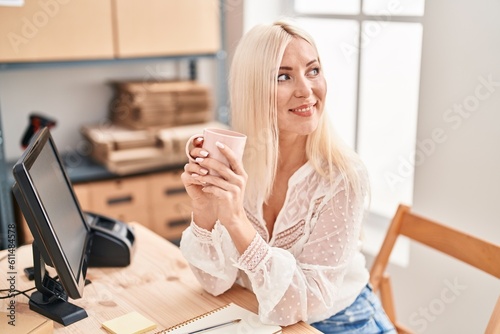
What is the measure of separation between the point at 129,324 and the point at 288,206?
1.67 ft

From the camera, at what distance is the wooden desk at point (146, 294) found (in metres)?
1.44

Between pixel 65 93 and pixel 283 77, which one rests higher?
pixel 283 77

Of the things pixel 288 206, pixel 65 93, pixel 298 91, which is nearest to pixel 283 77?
pixel 298 91

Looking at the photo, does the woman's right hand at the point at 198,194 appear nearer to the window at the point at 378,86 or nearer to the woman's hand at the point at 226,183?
the woman's hand at the point at 226,183

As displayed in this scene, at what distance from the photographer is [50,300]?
145 cm

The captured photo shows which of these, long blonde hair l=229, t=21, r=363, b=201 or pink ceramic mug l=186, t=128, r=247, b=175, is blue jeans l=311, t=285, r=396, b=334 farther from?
pink ceramic mug l=186, t=128, r=247, b=175

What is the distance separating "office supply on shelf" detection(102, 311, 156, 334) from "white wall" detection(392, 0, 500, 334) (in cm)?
126

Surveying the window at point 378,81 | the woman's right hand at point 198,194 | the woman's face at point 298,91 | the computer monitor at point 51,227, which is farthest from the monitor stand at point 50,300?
the window at point 378,81

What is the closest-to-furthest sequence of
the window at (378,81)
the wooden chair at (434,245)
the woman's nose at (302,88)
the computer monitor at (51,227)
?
the computer monitor at (51,227)
the woman's nose at (302,88)
the wooden chair at (434,245)
the window at (378,81)

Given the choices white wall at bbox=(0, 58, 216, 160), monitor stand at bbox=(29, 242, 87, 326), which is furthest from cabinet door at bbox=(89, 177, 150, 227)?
monitor stand at bbox=(29, 242, 87, 326)

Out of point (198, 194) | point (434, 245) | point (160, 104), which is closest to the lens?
point (198, 194)

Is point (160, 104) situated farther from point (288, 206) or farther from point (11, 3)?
point (288, 206)

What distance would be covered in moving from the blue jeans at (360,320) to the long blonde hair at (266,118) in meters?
0.33

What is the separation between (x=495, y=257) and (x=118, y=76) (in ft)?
7.98
